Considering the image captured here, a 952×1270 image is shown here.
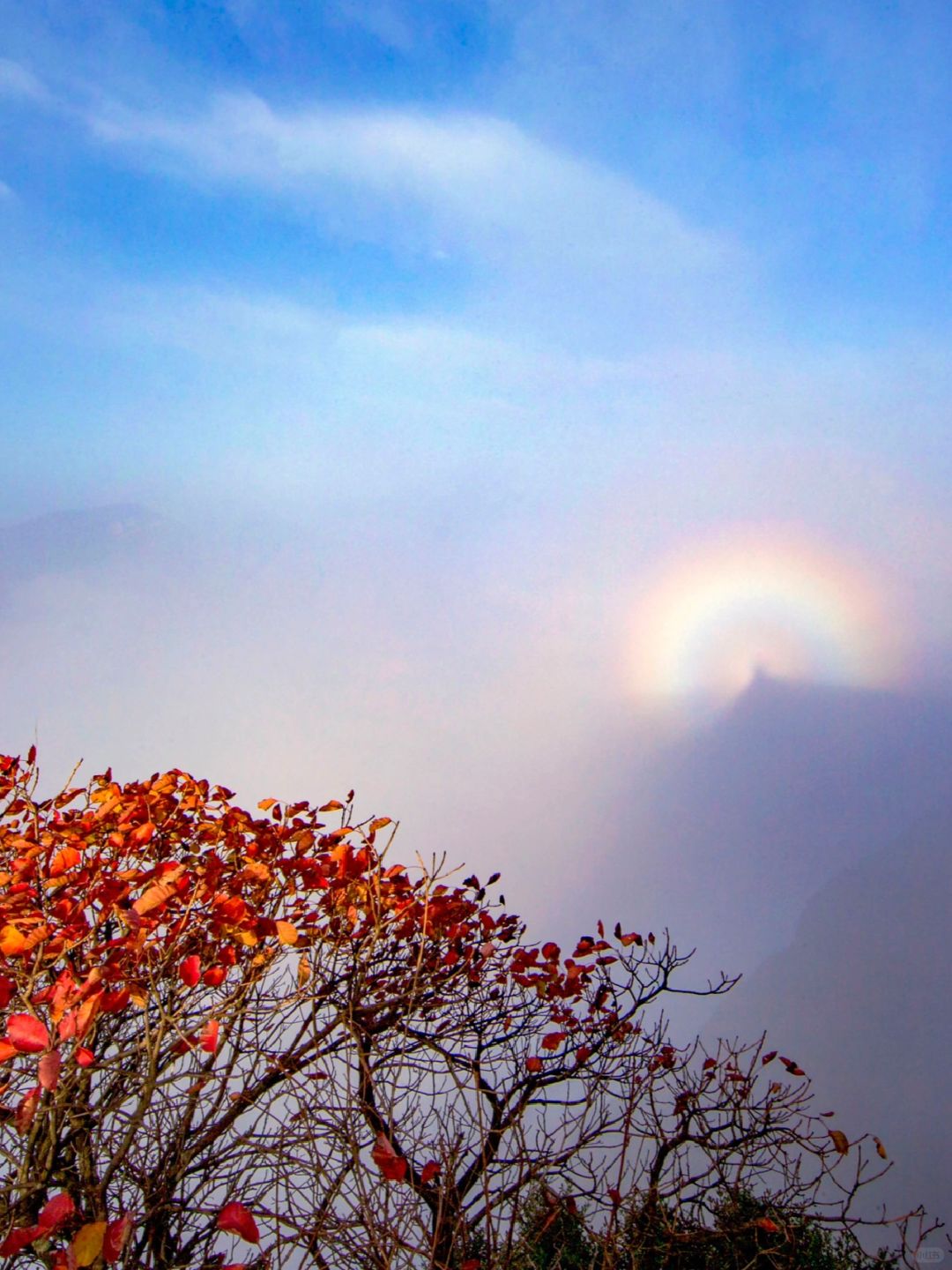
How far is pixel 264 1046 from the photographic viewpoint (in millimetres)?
4082

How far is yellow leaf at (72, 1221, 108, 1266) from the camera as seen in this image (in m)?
2.60

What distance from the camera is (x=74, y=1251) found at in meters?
2.61

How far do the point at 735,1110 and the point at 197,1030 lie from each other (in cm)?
294

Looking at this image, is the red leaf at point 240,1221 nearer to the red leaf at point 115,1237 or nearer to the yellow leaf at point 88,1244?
the red leaf at point 115,1237

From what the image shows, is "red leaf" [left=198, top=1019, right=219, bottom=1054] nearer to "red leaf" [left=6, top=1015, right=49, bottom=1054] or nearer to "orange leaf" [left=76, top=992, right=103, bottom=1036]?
"orange leaf" [left=76, top=992, right=103, bottom=1036]

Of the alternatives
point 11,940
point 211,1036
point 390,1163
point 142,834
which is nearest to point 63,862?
point 142,834

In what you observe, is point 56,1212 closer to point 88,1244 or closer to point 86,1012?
point 88,1244

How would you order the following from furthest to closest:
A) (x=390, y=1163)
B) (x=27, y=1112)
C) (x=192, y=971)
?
1. (x=390, y=1163)
2. (x=192, y=971)
3. (x=27, y=1112)

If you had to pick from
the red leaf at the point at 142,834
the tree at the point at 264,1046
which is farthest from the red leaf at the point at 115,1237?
the red leaf at the point at 142,834

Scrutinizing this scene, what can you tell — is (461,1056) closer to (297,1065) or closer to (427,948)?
(427,948)

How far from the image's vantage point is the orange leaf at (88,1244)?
2.60 m

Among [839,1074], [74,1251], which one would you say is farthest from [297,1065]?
[839,1074]

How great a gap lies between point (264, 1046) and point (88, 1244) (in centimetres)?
147

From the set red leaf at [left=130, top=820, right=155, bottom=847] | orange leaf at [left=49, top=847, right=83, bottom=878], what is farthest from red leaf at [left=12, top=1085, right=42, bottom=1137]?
red leaf at [left=130, top=820, right=155, bottom=847]
